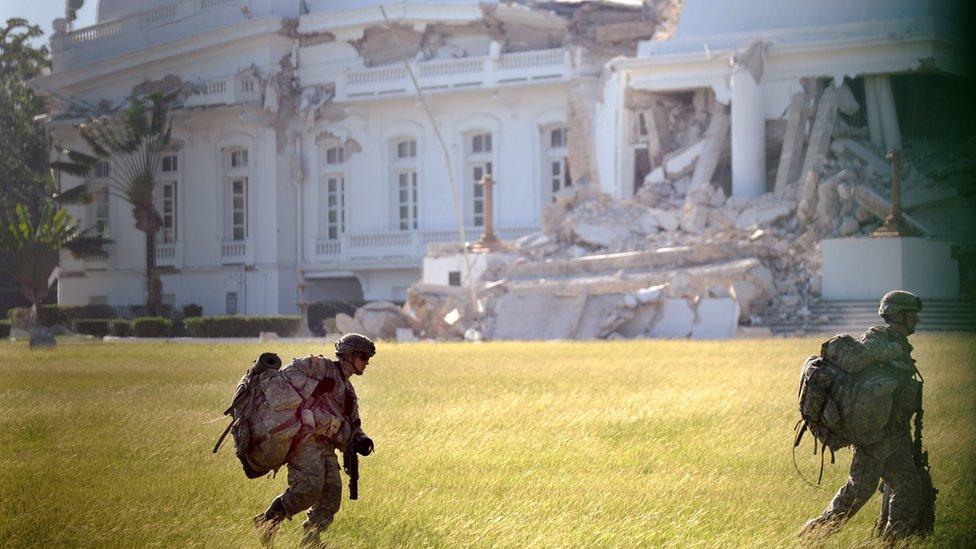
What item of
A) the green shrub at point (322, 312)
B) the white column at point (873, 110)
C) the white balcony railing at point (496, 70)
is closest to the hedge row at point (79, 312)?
the green shrub at point (322, 312)

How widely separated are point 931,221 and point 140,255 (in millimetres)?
8940

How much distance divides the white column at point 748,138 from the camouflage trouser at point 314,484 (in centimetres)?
1896

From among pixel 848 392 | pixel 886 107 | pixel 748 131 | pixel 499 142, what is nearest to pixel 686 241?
pixel 748 131

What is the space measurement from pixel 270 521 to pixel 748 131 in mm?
19934

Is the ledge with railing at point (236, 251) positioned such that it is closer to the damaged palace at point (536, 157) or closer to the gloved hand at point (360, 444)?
the damaged palace at point (536, 157)

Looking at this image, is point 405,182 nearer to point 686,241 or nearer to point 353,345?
point 686,241

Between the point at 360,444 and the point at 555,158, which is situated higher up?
the point at 555,158

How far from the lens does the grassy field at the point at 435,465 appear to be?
658 centimetres

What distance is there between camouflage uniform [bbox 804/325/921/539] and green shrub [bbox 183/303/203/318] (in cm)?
428

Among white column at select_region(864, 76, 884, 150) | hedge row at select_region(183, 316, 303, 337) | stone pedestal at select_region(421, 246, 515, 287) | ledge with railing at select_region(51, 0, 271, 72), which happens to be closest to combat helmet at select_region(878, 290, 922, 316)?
hedge row at select_region(183, 316, 303, 337)

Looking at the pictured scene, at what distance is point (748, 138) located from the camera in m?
25.0

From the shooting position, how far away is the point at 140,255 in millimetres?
8727

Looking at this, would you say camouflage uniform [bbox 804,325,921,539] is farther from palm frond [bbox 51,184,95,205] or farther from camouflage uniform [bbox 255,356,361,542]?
palm frond [bbox 51,184,95,205]

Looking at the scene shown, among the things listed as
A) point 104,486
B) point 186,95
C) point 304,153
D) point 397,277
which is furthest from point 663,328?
point 104,486
